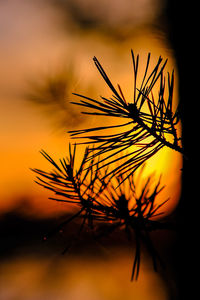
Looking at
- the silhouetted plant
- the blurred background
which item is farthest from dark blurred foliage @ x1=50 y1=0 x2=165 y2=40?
the silhouetted plant

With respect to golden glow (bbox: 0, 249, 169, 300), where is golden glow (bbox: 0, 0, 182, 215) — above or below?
above

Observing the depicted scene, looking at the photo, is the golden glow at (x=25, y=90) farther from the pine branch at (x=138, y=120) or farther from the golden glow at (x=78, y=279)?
the pine branch at (x=138, y=120)

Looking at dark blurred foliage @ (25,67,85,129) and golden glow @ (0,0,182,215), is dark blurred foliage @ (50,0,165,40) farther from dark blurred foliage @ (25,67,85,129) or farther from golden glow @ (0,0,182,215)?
dark blurred foliage @ (25,67,85,129)

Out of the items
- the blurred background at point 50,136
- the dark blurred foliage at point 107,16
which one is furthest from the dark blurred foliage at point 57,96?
the dark blurred foliage at point 107,16

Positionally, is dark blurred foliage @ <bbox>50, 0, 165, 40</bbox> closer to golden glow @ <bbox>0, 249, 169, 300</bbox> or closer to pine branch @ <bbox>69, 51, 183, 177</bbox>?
pine branch @ <bbox>69, 51, 183, 177</bbox>

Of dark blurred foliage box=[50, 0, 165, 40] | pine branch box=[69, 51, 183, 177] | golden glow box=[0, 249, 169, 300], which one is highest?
dark blurred foliage box=[50, 0, 165, 40]

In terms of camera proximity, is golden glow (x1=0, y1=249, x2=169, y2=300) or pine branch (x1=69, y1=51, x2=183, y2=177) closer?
pine branch (x1=69, y1=51, x2=183, y2=177)

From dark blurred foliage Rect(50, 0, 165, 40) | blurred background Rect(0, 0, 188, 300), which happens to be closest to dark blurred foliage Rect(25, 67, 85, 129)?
blurred background Rect(0, 0, 188, 300)

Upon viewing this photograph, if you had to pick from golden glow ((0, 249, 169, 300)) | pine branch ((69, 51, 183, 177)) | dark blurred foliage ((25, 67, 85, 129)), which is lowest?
golden glow ((0, 249, 169, 300))

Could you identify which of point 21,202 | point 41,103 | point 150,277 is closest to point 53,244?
point 21,202

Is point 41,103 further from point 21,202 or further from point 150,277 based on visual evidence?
point 150,277

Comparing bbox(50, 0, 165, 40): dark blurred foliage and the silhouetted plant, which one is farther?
bbox(50, 0, 165, 40): dark blurred foliage
